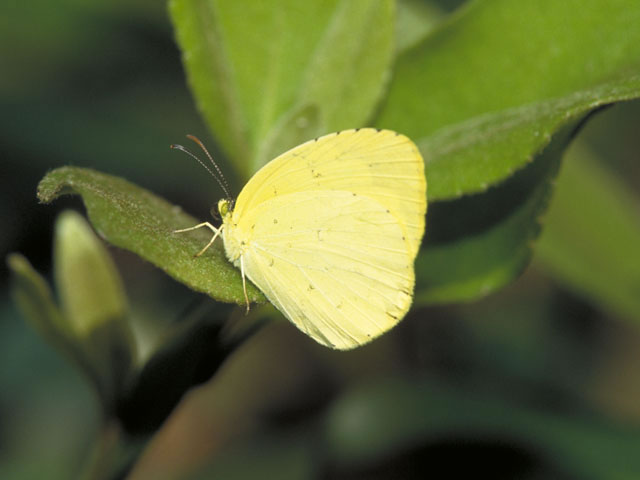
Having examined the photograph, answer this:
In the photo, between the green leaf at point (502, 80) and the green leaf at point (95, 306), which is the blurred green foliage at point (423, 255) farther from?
the green leaf at point (95, 306)

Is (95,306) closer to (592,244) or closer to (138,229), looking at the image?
(138,229)

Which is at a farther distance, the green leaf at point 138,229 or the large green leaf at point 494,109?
the large green leaf at point 494,109

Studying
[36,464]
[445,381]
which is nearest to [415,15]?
[445,381]

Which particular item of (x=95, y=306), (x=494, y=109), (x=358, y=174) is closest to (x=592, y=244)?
(x=494, y=109)

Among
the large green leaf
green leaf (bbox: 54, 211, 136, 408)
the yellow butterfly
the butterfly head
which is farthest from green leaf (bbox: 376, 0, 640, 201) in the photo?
green leaf (bbox: 54, 211, 136, 408)

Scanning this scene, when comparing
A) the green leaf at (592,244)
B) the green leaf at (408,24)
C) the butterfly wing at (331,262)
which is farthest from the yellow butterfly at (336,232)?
the green leaf at (592,244)

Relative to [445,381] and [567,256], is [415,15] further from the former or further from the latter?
[445,381]

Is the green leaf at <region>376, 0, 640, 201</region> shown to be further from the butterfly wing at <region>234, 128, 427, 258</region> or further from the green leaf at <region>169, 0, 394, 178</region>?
the green leaf at <region>169, 0, 394, 178</region>
